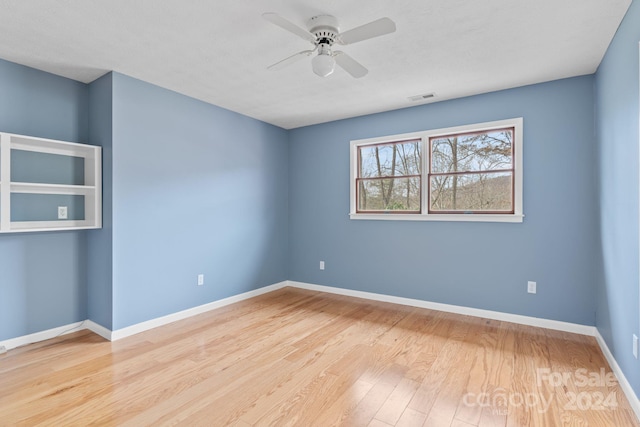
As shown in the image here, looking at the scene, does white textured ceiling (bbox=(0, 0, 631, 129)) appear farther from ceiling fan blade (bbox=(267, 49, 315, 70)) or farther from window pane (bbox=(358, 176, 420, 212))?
window pane (bbox=(358, 176, 420, 212))

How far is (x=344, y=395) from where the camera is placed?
210 centimetres

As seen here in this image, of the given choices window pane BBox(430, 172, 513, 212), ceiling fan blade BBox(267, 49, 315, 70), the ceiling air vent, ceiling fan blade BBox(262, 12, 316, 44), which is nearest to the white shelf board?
ceiling fan blade BBox(267, 49, 315, 70)

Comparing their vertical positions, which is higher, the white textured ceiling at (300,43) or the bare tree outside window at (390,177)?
the white textured ceiling at (300,43)

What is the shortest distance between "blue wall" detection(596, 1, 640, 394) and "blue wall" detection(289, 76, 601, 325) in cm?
30

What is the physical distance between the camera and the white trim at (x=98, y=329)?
3005mm

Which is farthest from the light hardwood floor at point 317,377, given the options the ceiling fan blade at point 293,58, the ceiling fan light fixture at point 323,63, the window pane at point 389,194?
the ceiling fan blade at point 293,58

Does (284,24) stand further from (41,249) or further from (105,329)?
(105,329)

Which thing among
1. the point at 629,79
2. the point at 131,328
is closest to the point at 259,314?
the point at 131,328

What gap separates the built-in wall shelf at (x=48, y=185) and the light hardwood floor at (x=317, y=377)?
3.68 ft

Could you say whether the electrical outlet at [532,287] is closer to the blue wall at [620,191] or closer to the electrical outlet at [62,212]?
the blue wall at [620,191]

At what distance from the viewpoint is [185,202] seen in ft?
11.9

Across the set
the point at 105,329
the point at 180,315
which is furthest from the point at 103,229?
the point at 180,315

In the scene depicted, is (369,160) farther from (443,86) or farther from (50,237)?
(50,237)

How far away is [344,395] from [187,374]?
1.18 meters
